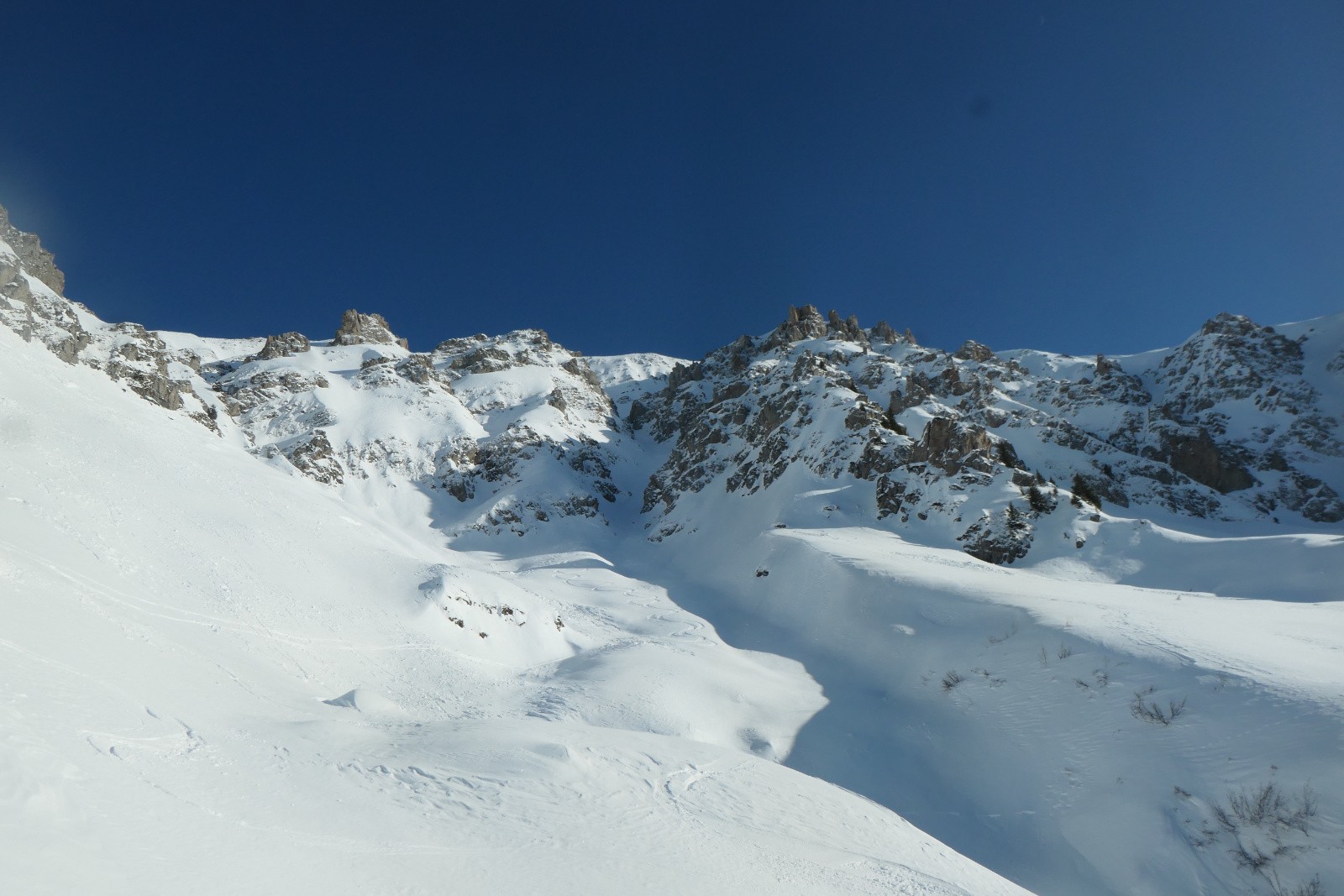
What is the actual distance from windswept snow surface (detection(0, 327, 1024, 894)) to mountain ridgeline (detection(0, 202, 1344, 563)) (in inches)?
1008

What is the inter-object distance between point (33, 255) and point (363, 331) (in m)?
48.5

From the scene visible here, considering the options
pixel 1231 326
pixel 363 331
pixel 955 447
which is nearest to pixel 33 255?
pixel 363 331

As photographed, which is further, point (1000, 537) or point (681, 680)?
point (1000, 537)

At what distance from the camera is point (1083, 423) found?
230ft

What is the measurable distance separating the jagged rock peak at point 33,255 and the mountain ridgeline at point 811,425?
25cm

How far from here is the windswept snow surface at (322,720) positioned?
6.58m

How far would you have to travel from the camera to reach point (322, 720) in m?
11.6

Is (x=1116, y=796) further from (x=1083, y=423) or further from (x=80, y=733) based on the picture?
(x=1083, y=423)

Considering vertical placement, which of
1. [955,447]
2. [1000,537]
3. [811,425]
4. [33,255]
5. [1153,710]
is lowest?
[1153,710]

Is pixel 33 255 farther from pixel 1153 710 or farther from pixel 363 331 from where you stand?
pixel 1153 710

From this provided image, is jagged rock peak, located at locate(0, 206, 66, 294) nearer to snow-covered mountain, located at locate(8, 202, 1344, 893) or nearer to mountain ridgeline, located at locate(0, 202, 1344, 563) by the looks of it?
mountain ridgeline, located at locate(0, 202, 1344, 563)

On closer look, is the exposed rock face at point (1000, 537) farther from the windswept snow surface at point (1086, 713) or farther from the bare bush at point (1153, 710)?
the bare bush at point (1153, 710)

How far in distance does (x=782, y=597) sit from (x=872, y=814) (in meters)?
21.9

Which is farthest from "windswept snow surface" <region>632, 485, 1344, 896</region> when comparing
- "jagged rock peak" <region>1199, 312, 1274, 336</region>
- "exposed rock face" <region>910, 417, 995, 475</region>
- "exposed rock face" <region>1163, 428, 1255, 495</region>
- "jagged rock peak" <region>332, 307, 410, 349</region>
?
"jagged rock peak" <region>332, 307, 410, 349</region>
